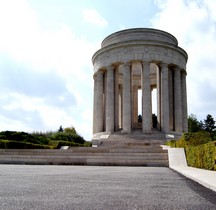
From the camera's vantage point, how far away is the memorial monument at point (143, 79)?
131ft

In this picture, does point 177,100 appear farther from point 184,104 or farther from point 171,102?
point 184,104

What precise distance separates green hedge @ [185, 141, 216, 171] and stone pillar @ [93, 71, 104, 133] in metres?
28.0

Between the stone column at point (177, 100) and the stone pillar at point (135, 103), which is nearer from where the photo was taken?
the stone column at point (177, 100)

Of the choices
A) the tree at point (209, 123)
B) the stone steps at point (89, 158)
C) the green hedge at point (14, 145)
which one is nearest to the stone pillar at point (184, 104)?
the stone steps at point (89, 158)

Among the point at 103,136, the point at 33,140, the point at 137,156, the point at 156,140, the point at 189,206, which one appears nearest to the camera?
the point at 189,206

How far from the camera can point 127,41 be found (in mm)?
40688

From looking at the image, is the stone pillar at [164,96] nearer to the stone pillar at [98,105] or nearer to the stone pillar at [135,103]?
the stone pillar at [98,105]

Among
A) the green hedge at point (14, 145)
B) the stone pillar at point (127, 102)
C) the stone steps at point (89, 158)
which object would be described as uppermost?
the stone pillar at point (127, 102)

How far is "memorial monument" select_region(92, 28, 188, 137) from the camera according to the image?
131ft

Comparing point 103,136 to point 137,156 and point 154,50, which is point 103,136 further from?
point 137,156

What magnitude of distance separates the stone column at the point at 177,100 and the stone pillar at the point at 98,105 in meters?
10.8

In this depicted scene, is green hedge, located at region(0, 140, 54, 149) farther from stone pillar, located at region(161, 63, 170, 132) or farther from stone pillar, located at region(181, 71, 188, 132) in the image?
stone pillar, located at region(181, 71, 188, 132)

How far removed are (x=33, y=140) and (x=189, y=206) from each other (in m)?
26.0

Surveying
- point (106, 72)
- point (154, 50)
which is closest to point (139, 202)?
point (154, 50)
